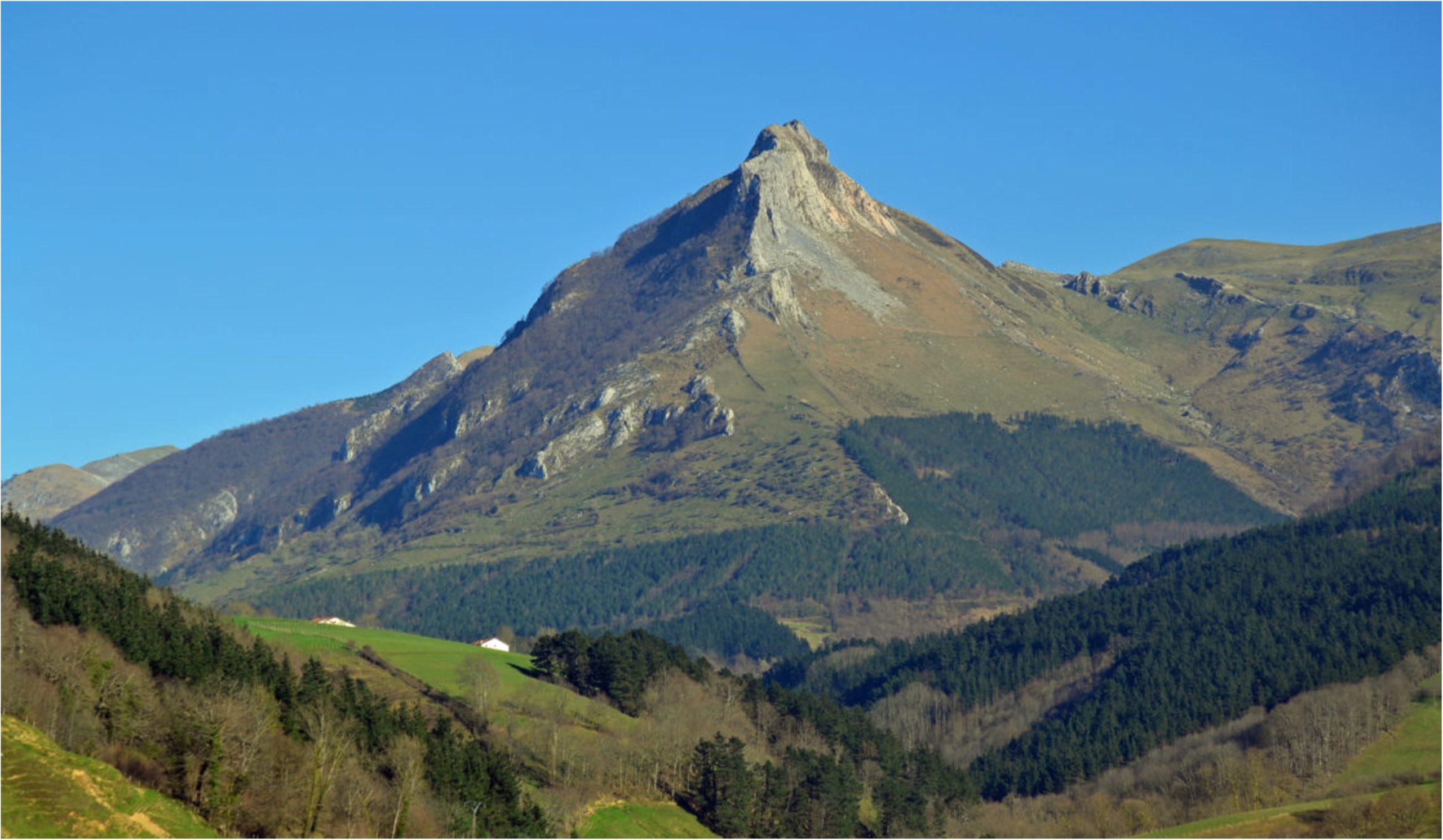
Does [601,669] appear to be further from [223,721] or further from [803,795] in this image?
[223,721]

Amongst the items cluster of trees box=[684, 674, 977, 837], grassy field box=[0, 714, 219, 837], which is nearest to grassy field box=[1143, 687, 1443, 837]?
cluster of trees box=[684, 674, 977, 837]

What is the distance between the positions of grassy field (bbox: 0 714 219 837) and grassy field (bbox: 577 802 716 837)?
53673 millimetres

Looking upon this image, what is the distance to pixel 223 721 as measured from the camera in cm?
10675

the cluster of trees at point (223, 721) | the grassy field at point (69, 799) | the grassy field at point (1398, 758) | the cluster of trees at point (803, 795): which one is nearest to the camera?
the grassy field at point (69, 799)

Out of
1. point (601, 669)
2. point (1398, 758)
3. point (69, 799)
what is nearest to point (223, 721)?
point (69, 799)

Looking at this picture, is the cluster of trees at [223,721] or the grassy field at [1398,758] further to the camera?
the grassy field at [1398,758]

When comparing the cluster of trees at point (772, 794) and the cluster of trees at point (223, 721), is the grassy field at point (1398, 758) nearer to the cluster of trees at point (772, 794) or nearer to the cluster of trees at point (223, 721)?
the cluster of trees at point (772, 794)

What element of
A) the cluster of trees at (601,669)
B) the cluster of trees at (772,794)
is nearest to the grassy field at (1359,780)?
the cluster of trees at (772,794)

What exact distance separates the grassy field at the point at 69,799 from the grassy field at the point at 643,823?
176 feet

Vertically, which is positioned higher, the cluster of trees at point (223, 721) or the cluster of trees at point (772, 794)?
the cluster of trees at point (223, 721)

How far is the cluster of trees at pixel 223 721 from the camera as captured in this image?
102 m

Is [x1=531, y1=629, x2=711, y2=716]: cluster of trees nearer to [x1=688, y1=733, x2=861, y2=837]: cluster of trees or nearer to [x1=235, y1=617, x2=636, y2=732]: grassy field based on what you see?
[x1=235, y1=617, x2=636, y2=732]: grassy field

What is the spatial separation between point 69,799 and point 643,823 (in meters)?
70.3

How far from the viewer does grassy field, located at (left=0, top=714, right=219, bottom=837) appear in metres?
82.0
